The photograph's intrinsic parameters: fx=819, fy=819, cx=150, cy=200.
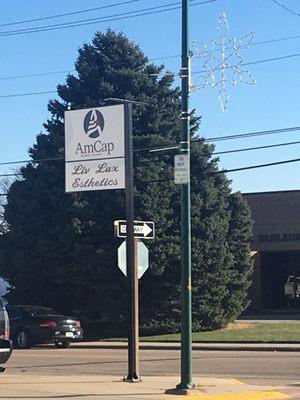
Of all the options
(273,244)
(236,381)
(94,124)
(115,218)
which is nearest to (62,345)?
(115,218)

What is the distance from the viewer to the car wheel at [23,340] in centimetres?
2908

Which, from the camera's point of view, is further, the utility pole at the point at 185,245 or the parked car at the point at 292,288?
the parked car at the point at 292,288

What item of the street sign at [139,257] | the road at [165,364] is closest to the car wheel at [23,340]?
the road at [165,364]

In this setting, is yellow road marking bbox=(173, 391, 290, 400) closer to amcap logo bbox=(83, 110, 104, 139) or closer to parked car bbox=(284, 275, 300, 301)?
amcap logo bbox=(83, 110, 104, 139)

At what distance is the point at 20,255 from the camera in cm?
3481

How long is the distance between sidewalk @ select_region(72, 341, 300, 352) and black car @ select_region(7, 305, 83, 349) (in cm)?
132

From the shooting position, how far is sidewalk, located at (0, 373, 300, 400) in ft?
45.2

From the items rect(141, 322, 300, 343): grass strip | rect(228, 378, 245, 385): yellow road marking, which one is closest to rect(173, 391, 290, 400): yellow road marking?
rect(228, 378, 245, 385): yellow road marking

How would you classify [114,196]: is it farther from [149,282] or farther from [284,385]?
[284,385]

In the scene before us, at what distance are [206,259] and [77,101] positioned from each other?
879 cm

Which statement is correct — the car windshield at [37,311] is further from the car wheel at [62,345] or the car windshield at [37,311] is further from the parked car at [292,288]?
the parked car at [292,288]

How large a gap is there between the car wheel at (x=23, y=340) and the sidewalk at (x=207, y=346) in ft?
6.63

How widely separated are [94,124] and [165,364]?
8015mm

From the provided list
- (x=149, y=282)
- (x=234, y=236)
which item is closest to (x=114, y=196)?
(x=149, y=282)
